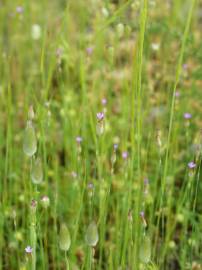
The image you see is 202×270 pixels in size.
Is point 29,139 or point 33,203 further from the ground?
point 29,139

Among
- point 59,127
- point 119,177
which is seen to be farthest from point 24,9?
point 119,177

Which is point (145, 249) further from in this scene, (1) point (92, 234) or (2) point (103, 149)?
(2) point (103, 149)

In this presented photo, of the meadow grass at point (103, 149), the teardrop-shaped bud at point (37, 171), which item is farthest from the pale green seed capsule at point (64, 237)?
the teardrop-shaped bud at point (37, 171)

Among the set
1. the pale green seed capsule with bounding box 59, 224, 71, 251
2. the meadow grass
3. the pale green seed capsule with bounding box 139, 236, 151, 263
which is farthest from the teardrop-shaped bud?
the pale green seed capsule with bounding box 139, 236, 151, 263

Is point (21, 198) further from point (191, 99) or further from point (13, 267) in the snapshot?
point (191, 99)

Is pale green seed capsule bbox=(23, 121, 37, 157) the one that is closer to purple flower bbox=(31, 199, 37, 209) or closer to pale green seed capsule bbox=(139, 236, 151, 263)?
purple flower bbox=(31, 199, 37, 209)

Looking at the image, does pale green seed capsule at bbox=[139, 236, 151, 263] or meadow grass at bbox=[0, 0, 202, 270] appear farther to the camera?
meadow grass at bbox=[0, 0, 202, 270]

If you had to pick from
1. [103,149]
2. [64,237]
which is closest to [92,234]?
[64,237]

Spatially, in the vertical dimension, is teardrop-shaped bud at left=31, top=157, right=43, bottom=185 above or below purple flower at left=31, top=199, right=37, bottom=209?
above

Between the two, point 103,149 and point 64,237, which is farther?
point 103,149
